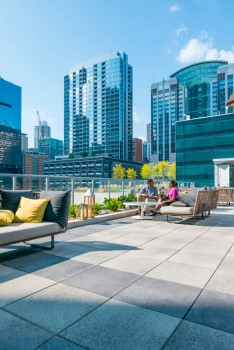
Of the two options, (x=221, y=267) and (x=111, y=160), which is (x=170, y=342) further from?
(x=111, y=160)

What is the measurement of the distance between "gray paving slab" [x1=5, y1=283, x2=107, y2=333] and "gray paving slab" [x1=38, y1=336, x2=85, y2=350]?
0.12 metres

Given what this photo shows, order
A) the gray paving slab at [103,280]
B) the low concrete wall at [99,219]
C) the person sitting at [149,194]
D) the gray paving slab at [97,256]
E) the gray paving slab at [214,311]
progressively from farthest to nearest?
the person sitting at [149,194] < the low concrete wall at [99,219] < the gray paving slab at [97,256] < the gray paving slab at [103,280] < the gray paving slab at [214,311]

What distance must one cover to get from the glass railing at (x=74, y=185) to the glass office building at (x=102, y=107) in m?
115

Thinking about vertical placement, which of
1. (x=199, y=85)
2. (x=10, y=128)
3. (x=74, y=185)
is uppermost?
(x=199, y=85)

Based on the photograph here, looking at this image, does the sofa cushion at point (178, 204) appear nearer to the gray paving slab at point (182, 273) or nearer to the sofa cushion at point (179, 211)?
the sofa cushion at point (179, 211)

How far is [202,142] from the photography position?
4853 centimetres

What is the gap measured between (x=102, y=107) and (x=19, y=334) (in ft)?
431

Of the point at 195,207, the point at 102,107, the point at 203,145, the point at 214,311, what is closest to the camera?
the point at 214,311

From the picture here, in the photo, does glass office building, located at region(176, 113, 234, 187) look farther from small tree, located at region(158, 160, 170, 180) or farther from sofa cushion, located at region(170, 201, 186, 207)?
sofa cushion, located at region(170, 201, 186, 207)

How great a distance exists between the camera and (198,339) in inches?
68.8

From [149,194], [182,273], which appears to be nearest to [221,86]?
[149,194]

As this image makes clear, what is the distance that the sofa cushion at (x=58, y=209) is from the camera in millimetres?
4129

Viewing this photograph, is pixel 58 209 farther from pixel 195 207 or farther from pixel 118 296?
pixel 195 207

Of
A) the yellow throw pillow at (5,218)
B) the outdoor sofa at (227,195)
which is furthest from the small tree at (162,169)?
the yellow throw pillow at (5,218)
